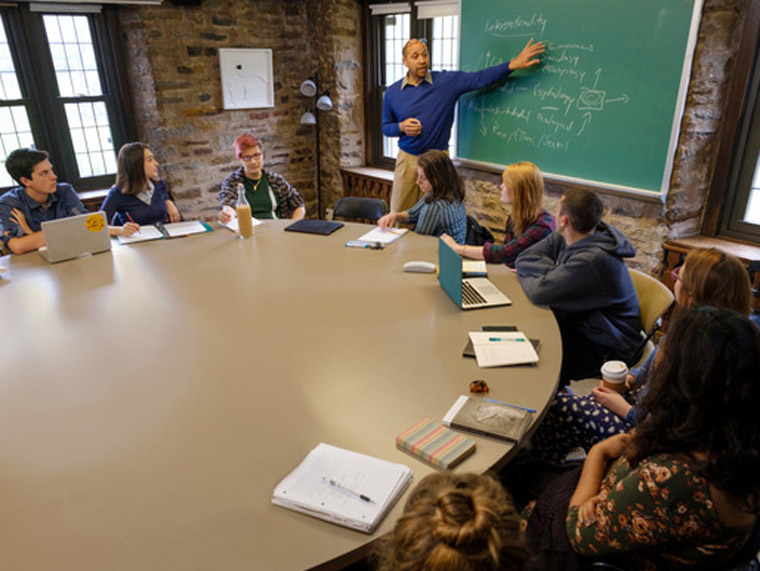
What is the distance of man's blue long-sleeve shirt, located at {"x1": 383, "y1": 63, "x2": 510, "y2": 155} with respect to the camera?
414cm

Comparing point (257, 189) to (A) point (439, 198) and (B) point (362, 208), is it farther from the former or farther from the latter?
(A) point (439, 198)

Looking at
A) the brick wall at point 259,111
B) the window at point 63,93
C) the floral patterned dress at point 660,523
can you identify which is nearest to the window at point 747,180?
the brick wall at point 259,111

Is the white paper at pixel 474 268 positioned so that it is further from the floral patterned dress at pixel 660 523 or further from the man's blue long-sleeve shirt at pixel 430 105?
the man's blue long-sleeve shirt at pixel 430 105

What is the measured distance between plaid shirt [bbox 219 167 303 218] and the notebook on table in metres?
0.46

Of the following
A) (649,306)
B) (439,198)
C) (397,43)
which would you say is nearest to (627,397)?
(649,306)

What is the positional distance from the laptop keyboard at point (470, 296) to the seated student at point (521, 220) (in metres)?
0.49

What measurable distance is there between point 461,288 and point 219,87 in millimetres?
3848

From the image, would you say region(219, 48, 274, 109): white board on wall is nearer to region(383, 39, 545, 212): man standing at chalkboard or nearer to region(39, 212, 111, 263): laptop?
region(383, 39, 545, 212): man standing at chalkboard

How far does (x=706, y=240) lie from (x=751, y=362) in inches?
97.1

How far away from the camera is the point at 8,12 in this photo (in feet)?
14.0

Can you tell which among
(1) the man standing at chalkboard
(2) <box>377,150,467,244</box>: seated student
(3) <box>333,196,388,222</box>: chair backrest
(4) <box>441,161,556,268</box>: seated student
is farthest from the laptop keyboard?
(1) the man standing at chalkboard

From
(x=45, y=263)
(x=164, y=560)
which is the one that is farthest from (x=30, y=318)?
(x=164, y=560)

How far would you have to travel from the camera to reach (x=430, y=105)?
4270 millimetres

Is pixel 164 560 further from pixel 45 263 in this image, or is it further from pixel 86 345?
pixel 45 263
